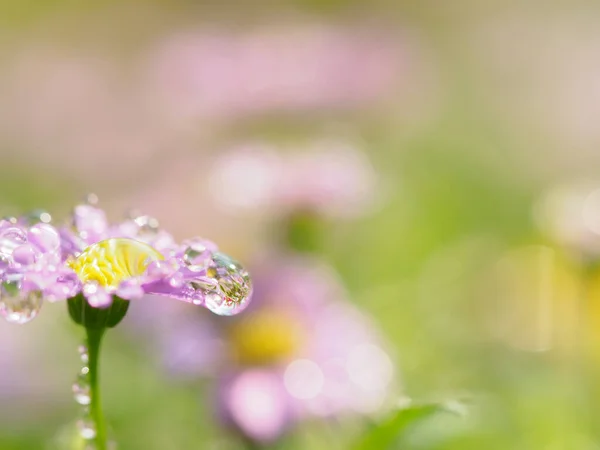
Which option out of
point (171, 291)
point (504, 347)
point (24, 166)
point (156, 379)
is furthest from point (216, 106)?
point (171, 291)

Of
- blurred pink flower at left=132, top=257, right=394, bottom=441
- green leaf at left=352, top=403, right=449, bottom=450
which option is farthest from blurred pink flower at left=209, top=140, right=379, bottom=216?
green leaf at left=352, top=403, right=449, bottom=450

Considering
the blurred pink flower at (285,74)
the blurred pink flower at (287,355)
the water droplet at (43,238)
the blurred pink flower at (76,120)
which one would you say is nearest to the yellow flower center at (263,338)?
the blurred pink flower at (287,355)

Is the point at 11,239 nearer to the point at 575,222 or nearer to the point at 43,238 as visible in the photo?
the point at 43,238

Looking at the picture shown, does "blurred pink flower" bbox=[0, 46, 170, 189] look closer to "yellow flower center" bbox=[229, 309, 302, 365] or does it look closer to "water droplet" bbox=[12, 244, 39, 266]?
"yellow flower center" bbox=[229, 309, 302, 365]

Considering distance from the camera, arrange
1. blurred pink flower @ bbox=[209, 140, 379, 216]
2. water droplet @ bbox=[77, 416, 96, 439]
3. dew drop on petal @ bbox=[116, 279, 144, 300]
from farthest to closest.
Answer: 1. blurred pink flower @ bbox=[209, 140, 379, 216]
2. water droplet @ bbox=[77, 416, 96, 439]
3. dew drop on petal @ bbox=[116, 279, 144, 300]

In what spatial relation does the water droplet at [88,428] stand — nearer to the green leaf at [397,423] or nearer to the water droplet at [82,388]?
the water droplet at [82,388]

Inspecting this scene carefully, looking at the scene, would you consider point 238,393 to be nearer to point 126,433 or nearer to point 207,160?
point 126,433
